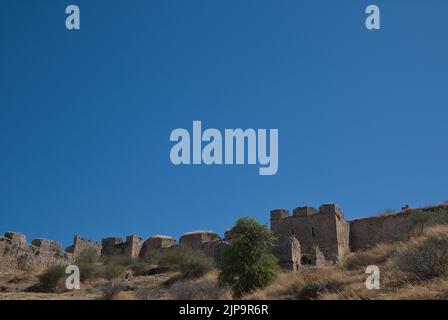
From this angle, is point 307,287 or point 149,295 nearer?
point 307,287

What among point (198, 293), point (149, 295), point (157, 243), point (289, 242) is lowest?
point (149, 295)

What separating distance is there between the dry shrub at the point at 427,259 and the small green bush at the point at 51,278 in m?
17.1

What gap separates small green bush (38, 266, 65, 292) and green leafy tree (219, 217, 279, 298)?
9.50 meters

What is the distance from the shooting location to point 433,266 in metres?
11.7

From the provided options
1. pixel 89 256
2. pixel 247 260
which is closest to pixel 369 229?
pixel 247 260

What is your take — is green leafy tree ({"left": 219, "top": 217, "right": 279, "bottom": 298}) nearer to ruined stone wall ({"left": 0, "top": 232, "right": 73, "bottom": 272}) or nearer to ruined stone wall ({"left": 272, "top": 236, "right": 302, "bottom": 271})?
ruined stone wall ({"left": 272, "top": 236, "right": 302, "bottom": 271})

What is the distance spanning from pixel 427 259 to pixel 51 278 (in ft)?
61.2

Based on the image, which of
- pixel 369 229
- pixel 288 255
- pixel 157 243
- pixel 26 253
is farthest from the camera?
pixel 157 243

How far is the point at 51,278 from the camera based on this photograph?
77.8ft

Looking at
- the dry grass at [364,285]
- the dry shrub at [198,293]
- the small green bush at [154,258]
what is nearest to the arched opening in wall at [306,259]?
the small green bush at [154,258]

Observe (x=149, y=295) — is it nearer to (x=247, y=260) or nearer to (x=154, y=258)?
(x=247, y=260)

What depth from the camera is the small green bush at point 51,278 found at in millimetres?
23141

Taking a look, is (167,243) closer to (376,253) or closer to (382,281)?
(376,253)
